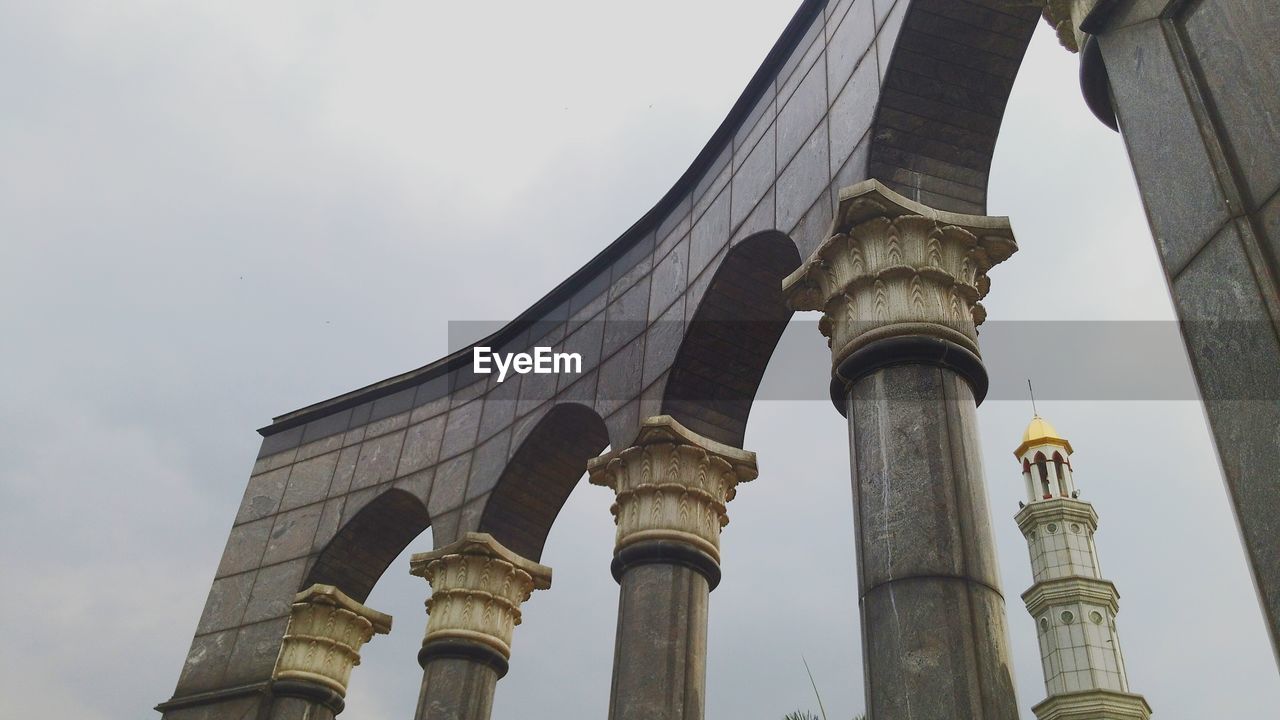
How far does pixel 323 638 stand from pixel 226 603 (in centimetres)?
218

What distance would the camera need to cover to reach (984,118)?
8297mm

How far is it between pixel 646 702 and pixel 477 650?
4.01 meters

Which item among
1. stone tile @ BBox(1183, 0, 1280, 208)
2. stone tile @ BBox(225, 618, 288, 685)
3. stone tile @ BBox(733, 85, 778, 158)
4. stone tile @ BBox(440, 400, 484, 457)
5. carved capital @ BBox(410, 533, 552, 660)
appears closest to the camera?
stone tile @ BBox(1183, 0, 1280, 208)

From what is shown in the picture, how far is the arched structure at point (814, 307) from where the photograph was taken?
3764 millimetres

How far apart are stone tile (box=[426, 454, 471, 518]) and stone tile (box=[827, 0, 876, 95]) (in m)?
7.53

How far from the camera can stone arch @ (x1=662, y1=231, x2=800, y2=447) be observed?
10555mm

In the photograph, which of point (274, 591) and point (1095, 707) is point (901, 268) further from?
point (1095, 707)

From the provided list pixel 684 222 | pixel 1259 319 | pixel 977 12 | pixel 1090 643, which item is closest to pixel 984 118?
pixel 977 12

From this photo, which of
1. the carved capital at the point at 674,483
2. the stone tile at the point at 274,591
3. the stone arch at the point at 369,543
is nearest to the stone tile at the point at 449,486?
the stone arch at the point at 369,543

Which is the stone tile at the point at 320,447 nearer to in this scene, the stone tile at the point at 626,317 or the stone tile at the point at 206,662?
the stone tile at the point at 206,662

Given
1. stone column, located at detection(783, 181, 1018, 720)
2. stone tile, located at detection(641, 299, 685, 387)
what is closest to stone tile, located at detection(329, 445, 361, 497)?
stone tile, located at detection(641, 299, 685, 387)

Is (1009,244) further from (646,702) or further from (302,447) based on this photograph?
(302,447)

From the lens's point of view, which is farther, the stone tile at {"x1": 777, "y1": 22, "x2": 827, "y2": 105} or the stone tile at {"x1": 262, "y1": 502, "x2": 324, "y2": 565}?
the stone tile at {"x1": 262, "y1": 502, "x2": 324, "y2": 565}

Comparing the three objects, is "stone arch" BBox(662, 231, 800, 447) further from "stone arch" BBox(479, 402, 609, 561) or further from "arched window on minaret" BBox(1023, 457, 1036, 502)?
"arched window on minaret" BBox(1023, 457, 1036, 502)
